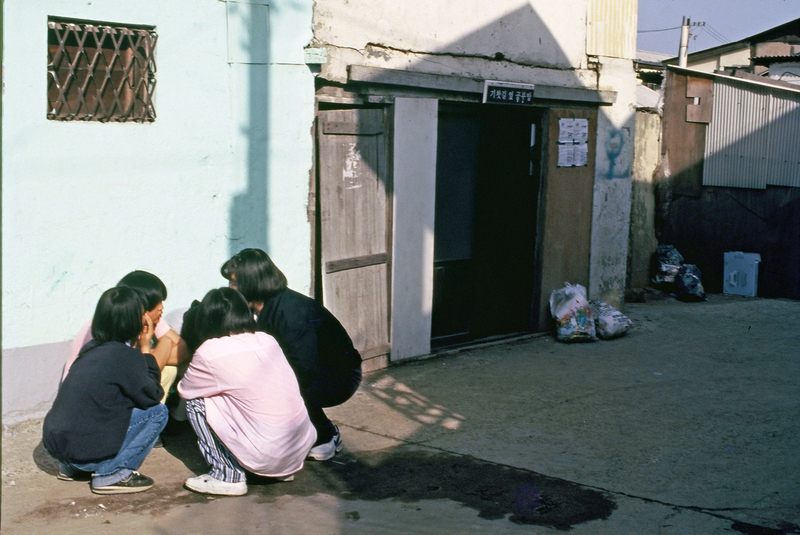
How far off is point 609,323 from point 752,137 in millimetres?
5288

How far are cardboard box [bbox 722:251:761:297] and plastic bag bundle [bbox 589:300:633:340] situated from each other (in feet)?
13.2

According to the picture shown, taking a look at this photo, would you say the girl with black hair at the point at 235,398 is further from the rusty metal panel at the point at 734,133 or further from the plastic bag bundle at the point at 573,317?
the rusty metal panel at the point at 734,133

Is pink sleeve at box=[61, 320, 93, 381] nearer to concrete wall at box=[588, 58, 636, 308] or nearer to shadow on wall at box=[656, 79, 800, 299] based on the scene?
concrete wall at box=[588, 58, 636, 308]

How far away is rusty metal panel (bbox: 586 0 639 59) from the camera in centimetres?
844

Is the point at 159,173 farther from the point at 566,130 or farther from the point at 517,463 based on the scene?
the point at 566,130

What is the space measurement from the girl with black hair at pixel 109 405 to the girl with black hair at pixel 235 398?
0.83 feet

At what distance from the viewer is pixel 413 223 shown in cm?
693

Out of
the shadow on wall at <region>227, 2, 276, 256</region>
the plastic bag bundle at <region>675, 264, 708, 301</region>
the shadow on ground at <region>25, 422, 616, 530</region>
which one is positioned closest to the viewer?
the shadow on ground at <region>25, 422, 616, 530</region>

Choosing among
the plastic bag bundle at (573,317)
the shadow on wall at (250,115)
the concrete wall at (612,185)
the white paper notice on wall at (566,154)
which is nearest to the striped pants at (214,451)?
the shadow on wall at (250,115)

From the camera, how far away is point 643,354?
7.64 meters

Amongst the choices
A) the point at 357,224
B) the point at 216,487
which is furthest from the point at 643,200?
the point at 216,487

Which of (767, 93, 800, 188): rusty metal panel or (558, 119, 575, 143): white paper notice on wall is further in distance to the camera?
(767, 93, 800, 188): rusty metal panel

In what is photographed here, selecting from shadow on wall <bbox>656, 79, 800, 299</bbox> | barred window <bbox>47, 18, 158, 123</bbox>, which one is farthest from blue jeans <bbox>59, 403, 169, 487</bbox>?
shadow on wall <bbox>656, 79, 800, 299</bbox>

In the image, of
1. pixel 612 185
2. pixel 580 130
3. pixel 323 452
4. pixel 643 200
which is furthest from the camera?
pixel 643 200
